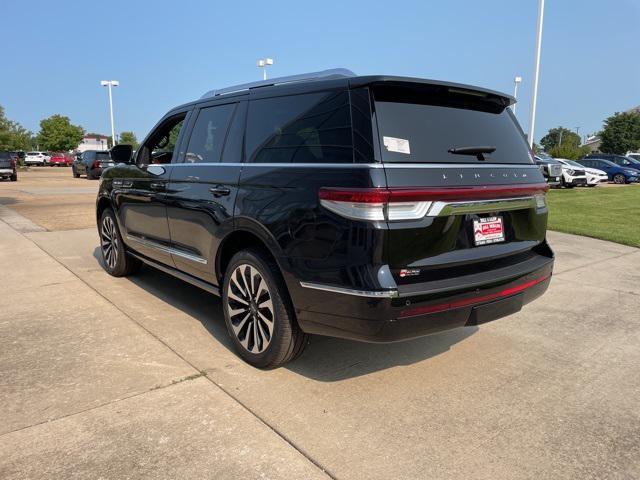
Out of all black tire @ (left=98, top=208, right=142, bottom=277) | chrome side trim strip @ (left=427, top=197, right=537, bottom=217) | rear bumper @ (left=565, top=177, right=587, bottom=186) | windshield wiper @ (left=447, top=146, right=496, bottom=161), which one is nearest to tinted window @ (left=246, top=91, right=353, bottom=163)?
chrome side trim strip @ (left=427, top=197, right=537, bottom=217)

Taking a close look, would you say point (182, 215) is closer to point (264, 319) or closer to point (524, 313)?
point (264, 319)

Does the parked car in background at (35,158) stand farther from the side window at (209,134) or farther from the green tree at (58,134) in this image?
the side window at (209,134)

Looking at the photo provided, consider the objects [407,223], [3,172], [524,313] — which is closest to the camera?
[407,223]

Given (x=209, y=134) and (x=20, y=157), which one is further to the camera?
(x=20, y=157)

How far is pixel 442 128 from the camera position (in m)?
2.95

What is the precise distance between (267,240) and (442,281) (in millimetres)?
1099

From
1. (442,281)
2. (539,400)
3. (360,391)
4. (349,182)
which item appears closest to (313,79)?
(349,182)

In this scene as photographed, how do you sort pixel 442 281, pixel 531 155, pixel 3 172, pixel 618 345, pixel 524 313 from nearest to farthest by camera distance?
pixel 442 281 < pixel 531 155 < pixel 618 345 < pixel 524 313 < pixel 3 172

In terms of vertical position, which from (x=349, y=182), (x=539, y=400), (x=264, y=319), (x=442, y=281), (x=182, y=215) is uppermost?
(x=349, y=182)

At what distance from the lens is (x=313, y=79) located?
3.20 m

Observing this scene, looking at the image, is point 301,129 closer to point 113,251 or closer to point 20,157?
point 113,251

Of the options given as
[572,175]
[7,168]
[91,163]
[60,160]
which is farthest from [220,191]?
[60,160]

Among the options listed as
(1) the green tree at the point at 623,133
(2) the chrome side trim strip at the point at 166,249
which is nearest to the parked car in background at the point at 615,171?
(2) the chrome side trim strip at the point at 166,249

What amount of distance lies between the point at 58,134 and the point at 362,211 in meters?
91.3
